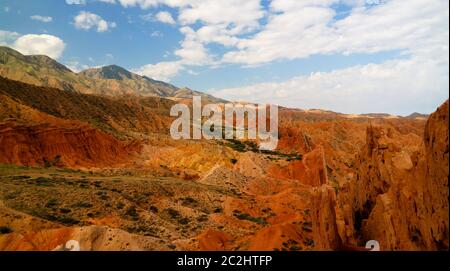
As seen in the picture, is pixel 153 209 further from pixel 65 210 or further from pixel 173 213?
pixel 65 210

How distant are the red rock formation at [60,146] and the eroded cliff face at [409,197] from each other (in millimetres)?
46286

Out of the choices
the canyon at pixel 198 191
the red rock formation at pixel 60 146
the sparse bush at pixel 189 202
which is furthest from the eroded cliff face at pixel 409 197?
the red rock formation at pixel 60 146

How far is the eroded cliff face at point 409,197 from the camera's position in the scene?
16359 mm

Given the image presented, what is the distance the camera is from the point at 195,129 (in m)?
102

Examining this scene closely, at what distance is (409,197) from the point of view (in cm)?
1869

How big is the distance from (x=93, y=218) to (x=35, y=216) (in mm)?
4892

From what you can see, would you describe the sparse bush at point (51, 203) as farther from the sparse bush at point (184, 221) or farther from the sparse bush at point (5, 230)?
the sparse bush at point (184, 221)

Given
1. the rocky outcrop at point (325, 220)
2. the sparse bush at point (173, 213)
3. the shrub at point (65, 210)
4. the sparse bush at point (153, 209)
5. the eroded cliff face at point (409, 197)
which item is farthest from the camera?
the sparse bush at point (153, 209)

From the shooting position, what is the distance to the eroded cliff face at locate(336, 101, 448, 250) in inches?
644

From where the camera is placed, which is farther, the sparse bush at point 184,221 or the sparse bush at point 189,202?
the sparse bush at point 189,202

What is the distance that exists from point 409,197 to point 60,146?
57.4 meters
